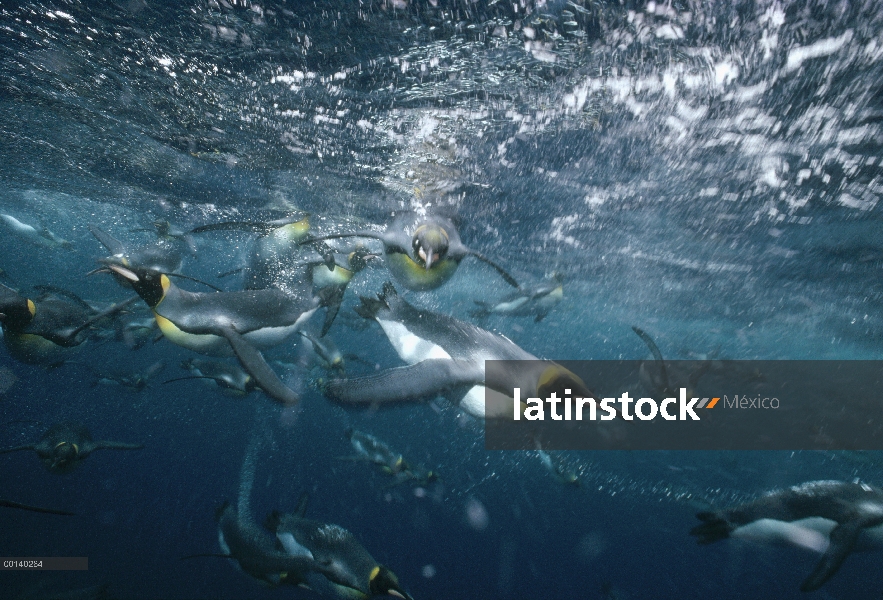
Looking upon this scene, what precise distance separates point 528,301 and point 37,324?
10189 mm

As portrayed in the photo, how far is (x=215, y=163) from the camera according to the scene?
32.3ft

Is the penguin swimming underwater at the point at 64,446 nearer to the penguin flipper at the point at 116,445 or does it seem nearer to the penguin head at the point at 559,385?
the penguin flipper at the point at 116,445

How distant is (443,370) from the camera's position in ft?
9.14

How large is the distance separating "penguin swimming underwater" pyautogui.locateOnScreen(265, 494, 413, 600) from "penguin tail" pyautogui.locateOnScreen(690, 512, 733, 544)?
3868mm

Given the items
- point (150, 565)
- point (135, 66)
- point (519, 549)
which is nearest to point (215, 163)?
point (135, 66)

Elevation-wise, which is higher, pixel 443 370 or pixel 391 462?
pixel 443 370

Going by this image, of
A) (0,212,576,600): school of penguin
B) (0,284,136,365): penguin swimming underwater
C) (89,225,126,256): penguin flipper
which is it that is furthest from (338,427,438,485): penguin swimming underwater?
(89,225,126,256): penguin flipper

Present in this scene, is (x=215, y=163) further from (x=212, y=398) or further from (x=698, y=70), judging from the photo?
(x=212, y=398)

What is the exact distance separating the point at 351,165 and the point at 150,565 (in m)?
14.0

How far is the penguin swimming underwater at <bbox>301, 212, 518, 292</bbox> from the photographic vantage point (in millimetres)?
4363

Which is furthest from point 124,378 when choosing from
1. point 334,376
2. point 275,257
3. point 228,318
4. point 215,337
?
point 228,318

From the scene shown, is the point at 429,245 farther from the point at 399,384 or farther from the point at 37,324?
the point at 37,324

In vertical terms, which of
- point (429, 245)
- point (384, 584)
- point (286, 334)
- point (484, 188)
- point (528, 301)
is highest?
point (484, 188)

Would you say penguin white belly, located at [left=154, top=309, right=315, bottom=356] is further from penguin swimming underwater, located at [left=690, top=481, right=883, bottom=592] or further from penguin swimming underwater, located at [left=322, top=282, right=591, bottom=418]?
penguin swimming underwater, located at [left=690, top=481, right=883, bottom=592]
